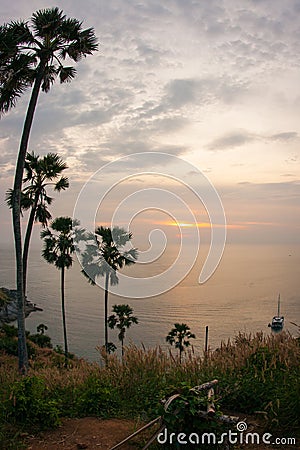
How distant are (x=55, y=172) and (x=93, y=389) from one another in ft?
50.9

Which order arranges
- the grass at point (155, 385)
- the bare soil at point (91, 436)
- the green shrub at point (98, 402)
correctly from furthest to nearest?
the green shrub at point (98, 402), the grass at point (155, 385), the bare soil at point (91, 436)

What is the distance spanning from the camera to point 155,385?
5387mm

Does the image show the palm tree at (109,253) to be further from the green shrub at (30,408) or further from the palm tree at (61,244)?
the green shrub at (30,408)

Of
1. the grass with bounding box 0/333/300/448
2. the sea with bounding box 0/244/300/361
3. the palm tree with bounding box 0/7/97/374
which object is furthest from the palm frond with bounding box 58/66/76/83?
the sea with bounding box 0/244/300/361

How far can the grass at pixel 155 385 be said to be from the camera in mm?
4508

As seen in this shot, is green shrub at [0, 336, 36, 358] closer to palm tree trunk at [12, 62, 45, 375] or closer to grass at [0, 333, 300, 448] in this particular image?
palm tree trunk at [12, 62, 45, 375]

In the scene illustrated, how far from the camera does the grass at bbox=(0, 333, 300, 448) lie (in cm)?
451

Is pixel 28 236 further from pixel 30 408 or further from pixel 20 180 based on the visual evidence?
pixel 30 408

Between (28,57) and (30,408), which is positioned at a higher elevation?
(28,57)

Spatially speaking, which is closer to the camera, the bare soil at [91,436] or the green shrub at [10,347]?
the bare soil at [91,436]

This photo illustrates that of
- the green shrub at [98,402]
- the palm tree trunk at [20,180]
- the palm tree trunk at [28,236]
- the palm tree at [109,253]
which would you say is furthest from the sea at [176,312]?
the green shrub at [98,402]

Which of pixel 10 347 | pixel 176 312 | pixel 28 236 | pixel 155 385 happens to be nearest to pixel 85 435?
pixel 155 385

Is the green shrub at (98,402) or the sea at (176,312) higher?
the green shrub at (98,402)

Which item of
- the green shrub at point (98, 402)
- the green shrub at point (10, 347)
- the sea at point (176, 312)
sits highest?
the green shrub at point (98, 402)
